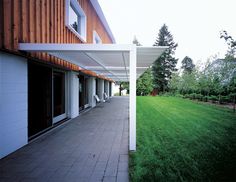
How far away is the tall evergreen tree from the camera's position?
31.2 metres

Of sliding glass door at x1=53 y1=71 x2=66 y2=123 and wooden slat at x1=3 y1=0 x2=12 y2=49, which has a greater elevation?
wooden slat at x1=3 y1=0 x2=12 y2=49

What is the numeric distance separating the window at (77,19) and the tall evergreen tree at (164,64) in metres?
23.9

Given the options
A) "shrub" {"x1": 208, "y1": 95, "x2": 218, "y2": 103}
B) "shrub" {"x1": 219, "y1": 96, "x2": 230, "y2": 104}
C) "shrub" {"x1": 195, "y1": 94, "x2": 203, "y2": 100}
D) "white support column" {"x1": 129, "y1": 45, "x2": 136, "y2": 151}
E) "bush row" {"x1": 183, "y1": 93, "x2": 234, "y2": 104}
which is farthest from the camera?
"shrub" {"x1": 195, "y1": 94, "x2": 203, "y2": 100}

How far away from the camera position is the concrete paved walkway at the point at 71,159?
114 inches

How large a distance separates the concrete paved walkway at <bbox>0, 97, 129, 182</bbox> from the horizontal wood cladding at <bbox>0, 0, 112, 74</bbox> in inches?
97.6

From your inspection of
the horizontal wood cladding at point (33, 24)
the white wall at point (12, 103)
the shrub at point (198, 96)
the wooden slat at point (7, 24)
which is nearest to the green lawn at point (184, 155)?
the white wall at point (12, 103)

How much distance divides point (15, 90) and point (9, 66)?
0.60 meters

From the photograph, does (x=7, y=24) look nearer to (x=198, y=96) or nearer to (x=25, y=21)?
(x=25, y=21)

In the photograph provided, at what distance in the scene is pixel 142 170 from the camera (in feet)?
9.94

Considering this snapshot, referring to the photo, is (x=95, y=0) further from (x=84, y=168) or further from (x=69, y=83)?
(x=84, y=168)

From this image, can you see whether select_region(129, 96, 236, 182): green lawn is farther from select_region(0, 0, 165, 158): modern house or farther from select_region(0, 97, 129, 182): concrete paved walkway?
select_region(0, 0, 165, 158): modern house

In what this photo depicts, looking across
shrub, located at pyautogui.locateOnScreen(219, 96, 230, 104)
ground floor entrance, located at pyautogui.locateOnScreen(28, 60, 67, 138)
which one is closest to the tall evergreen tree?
shrub, located at pyautogui.locateOnScreen(219, 96, 230, 104)

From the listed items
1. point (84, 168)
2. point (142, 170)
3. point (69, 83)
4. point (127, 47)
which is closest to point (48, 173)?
point (84, 168)

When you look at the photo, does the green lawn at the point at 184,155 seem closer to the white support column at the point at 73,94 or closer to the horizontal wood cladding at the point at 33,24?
the white support column at the point at 73,94
